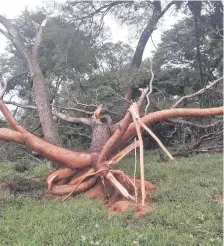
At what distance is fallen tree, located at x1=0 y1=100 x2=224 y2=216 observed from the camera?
547 centimetres

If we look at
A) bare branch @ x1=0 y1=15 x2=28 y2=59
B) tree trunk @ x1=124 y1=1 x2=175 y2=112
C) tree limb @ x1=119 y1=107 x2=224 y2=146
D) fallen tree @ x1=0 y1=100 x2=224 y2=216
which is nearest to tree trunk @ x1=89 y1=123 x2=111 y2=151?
fallen tree @ x1=0 y1=100 x2=224 y2=216

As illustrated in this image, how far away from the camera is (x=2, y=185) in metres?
6.14

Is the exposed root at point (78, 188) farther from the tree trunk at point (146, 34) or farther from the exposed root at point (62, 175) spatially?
the tree trunk at point (146, 34)

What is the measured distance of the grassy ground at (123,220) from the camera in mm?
3771

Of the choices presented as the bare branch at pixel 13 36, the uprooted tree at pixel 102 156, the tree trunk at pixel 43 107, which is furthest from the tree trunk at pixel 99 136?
the bare branch at pixel 13 36

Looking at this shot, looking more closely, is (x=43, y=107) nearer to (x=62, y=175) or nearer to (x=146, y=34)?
(x=62, y=175)

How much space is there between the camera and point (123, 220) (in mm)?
4371

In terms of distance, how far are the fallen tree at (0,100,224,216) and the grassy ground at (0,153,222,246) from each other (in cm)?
30

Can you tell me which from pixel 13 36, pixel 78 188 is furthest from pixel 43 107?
pixel 78 188

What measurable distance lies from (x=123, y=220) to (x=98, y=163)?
1.55 meters

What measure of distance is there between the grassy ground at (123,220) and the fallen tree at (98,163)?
30 cm

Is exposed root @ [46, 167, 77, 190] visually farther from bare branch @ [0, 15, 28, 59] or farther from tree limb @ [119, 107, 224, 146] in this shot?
bare branch @ [0, 15, 28, 59]

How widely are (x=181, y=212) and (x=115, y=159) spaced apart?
61.9 inches

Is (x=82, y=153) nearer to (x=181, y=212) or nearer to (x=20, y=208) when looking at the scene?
(x=20, y=208)
